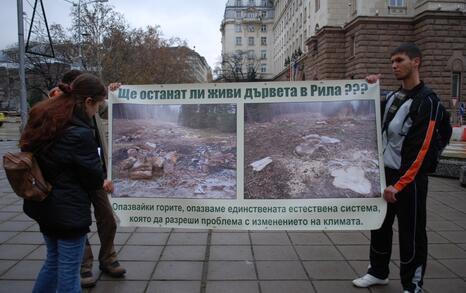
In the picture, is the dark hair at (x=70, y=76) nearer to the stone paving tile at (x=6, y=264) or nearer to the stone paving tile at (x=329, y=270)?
the stone paving tile at (x=6, y=264)

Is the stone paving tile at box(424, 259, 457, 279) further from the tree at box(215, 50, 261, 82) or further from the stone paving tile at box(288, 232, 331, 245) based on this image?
the tree at box(215, 50, 261, 82)

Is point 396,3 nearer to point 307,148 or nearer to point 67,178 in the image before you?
point 307,148

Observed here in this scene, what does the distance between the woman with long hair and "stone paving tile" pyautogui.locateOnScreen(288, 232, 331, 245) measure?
3133mm

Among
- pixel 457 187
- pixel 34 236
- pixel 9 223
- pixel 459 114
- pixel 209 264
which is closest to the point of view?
pixel 209 264

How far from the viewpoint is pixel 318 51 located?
39.3 meters

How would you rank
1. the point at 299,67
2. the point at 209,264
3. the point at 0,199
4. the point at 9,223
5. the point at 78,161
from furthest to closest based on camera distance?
1. the point at 299,67
2. the point at 0,199
3. the point at 9,223
4. the point at 209,264
5. the point at 78,161

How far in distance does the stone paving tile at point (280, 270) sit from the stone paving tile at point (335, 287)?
202mm

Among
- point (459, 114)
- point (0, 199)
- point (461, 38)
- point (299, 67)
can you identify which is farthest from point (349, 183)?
point (299, 67)

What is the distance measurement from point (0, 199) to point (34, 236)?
2.98 metres

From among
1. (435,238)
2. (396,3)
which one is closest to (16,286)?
(435,238)

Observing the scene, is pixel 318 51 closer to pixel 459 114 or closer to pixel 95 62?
pixel 459 114

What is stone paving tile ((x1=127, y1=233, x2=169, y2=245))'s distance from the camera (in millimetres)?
5327

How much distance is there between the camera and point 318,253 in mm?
4914

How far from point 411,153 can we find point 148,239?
3341mm
